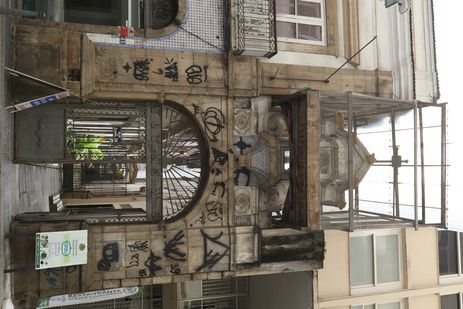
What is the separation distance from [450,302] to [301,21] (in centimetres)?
972

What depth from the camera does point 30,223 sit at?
28.8ft

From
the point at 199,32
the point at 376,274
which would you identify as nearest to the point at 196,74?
the point at 199,32

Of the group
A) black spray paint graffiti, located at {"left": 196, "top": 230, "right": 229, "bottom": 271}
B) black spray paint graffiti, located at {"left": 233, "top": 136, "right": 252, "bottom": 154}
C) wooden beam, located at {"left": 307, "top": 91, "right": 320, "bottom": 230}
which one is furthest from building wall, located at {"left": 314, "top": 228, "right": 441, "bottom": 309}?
black spray paint graffiti, located at {"left": 233, "top": 136, "right": 252, "bottom": 154}

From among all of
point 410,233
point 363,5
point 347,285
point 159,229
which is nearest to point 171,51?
point 159,229

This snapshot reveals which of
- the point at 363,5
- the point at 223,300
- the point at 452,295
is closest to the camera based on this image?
the point at 363,5

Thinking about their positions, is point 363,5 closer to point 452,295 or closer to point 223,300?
point 452,295

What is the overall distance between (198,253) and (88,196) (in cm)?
1086

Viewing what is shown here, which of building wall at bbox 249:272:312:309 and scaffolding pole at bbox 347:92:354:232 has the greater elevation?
scaffolding pole at bbox 347:92:354:232

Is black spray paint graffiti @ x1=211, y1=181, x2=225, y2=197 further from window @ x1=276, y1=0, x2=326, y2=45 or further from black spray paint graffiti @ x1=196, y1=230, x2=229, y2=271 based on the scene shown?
window @ x1=276, y1=0, x2=326, y2=45

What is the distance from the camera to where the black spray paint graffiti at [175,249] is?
910cm

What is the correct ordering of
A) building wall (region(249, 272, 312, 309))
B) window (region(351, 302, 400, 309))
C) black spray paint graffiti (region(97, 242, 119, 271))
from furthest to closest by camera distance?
window (region(351, 302, 400, 309))
building wall (region(249, 272, 312, 309))
black spray paint graffiti (region(97, 242, 119, 271))

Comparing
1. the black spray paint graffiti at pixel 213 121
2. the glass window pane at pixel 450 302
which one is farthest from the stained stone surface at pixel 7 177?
the glass window pane at pixel 450 302

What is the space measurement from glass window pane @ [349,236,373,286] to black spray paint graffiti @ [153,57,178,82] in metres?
6.74

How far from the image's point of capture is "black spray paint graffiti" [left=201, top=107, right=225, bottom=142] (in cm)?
953
